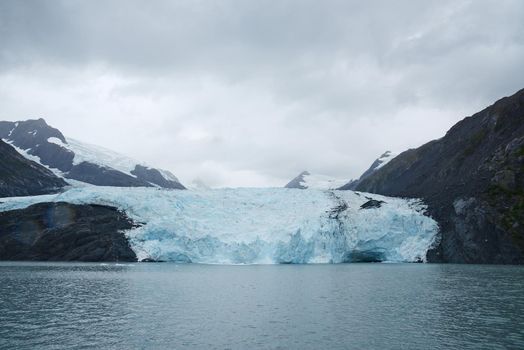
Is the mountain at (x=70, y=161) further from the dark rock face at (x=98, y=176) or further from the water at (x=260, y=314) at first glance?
the water at (x=260, y=314)

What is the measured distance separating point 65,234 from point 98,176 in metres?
120

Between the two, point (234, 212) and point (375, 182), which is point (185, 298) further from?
point (375, 182)

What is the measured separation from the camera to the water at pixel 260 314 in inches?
647

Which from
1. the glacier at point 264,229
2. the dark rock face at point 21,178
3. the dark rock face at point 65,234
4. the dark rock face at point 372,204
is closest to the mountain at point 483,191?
the glacier at point 264,229

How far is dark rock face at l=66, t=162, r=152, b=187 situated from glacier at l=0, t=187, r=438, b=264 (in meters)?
105

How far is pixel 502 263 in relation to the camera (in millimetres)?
52531

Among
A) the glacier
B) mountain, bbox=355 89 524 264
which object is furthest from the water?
the glacier

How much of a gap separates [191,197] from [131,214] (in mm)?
9829

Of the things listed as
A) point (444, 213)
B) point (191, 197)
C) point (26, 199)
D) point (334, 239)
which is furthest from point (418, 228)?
point (26, 199)

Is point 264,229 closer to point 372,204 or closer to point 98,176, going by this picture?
point 372,204

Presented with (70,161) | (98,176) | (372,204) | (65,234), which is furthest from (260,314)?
(70,161)

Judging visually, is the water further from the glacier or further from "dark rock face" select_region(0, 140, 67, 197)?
"dark rock face" select_region(0, 140, 67, 197)

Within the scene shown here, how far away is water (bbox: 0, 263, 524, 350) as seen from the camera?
16422mm

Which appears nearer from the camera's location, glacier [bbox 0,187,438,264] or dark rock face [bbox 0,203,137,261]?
dark rock face [bbox 0,203,137,261]
